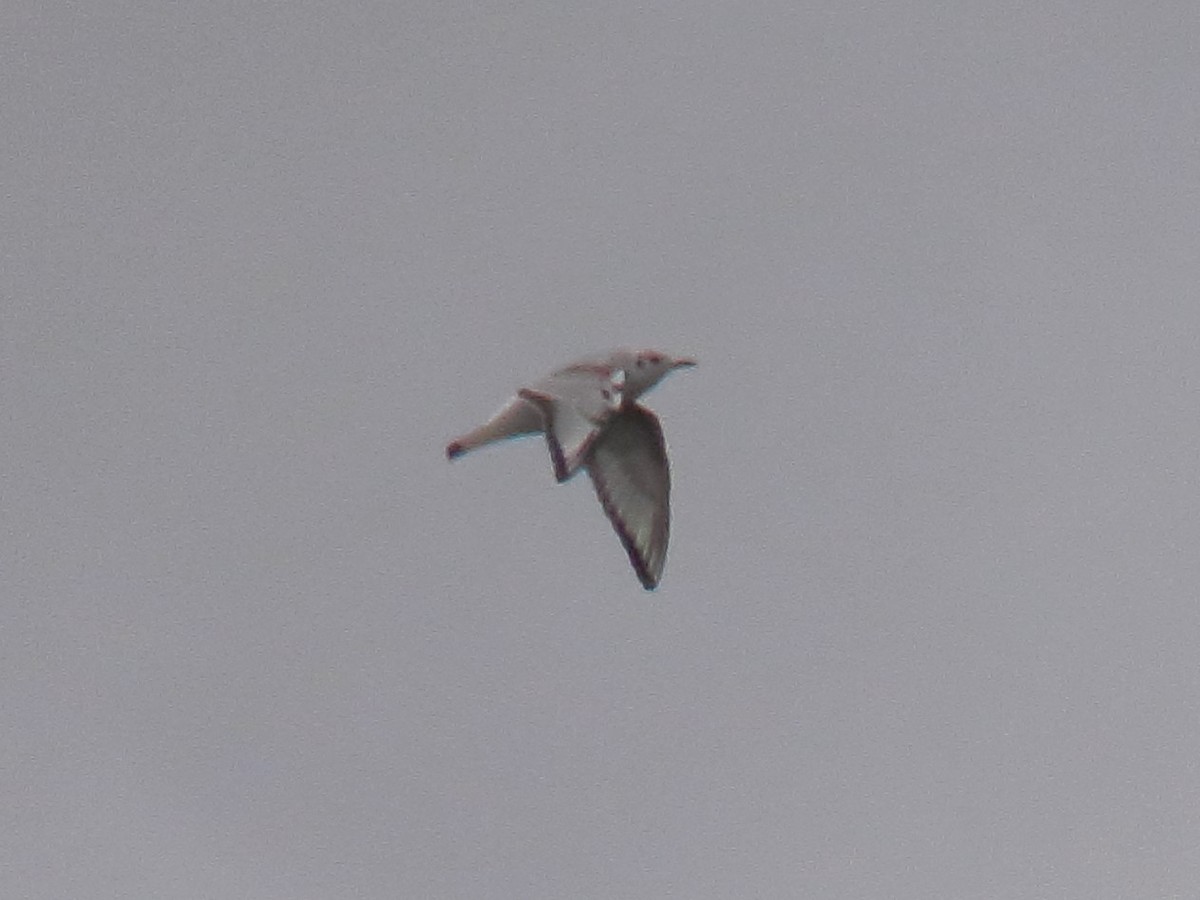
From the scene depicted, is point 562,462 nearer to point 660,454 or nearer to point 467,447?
point 467,447

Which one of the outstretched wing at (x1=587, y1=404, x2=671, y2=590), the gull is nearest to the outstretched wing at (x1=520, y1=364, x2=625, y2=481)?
the gull

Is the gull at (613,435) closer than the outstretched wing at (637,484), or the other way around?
the gull at (613,435)

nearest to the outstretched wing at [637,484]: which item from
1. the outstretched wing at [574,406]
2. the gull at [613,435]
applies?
the gull at [613,435]

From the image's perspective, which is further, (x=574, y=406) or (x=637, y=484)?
(x=637, y=484)

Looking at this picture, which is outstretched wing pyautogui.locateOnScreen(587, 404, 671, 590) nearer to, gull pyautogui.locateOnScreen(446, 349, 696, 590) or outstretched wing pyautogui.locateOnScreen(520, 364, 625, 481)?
gull pyautogui.locateOnScreen(446, 349, 696, 590)

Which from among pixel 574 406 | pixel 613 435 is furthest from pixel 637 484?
pixel 574 406

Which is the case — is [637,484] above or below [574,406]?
below

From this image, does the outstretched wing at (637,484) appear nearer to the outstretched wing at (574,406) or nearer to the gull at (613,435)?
the gull at (613,435)

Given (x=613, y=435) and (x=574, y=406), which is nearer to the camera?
(x=574, y=406)

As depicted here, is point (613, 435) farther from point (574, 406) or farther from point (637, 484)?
point (574, 406)
